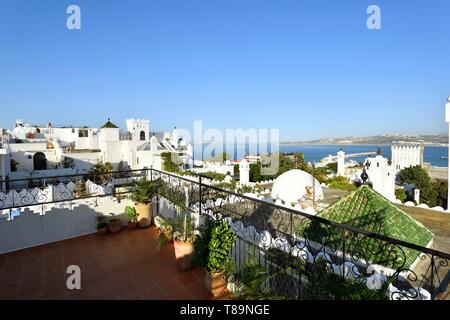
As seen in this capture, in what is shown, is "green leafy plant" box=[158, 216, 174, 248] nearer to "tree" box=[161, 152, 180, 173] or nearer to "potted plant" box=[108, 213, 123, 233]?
"potted plant" box=[108, 213, 123, 233]

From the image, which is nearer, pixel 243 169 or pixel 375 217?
pixel 375 217

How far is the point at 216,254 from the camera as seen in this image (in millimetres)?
3303

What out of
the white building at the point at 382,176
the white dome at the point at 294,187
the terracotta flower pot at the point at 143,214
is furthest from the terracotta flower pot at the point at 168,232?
the white building at the point at 382,176

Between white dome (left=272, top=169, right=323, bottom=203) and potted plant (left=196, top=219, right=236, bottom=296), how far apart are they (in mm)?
9464

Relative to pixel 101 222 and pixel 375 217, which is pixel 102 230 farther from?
pixel 375 217

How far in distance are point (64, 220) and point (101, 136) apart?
2592cm

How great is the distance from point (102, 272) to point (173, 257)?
1125 millimetres

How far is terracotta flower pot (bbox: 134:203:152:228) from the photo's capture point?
6.21m

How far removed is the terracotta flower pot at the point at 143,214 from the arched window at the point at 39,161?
2255 cm

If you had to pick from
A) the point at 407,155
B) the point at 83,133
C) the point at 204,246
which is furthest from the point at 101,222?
the point at 407,155

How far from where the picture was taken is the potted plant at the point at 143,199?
623cm

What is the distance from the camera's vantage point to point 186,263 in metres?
4.16
